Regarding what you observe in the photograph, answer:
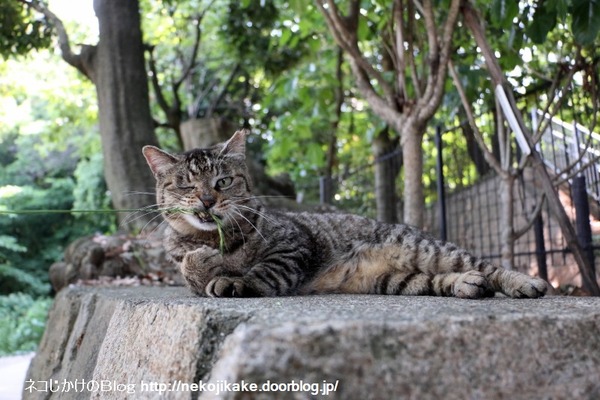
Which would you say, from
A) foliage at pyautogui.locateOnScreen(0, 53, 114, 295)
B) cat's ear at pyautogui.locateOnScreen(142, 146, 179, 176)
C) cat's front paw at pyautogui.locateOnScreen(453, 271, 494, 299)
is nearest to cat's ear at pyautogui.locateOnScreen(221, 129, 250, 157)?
cat's ear at pyautogui.locateOnScreen(142, 146, 179, 176)

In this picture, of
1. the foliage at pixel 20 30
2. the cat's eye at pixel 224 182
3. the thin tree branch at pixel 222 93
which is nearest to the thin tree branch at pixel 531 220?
the cat's eye at pixel 224 182

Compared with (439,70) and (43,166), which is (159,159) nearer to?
(439,70)

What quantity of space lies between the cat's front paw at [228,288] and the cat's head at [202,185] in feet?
1.30

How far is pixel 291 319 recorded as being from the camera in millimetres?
1311

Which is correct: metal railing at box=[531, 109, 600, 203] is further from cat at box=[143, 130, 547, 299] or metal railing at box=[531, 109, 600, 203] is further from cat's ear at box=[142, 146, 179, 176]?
cat's ear at box=[142, 146, 179, 176]

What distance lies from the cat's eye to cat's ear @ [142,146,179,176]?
30 centimetres

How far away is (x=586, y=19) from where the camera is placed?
3.03 metres

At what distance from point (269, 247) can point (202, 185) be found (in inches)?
18.0

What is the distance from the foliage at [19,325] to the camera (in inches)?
259

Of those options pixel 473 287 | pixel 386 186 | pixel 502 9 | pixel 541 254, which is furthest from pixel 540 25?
pixel 386 186

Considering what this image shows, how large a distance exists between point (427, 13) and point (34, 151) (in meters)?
12.0

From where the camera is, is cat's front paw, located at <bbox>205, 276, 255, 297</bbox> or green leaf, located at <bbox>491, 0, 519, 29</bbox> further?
green leaf, located at <bbox>491, 0, 519, 29</bbox>

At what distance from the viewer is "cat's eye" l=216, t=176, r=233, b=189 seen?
286 centimetres

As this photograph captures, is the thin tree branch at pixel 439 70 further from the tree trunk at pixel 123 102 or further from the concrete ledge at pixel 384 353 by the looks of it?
the tree trunk at pixel 123 102
